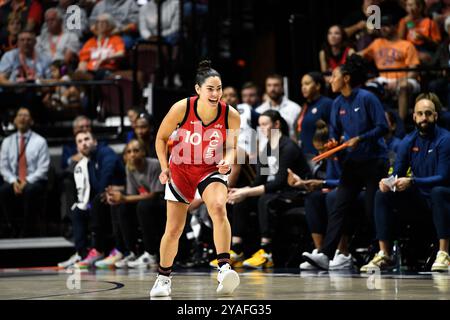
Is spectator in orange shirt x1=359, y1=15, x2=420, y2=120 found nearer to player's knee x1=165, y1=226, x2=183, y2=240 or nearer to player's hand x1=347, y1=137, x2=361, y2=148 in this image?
player's hand x1=347, y1=137, x2=361, y2=148

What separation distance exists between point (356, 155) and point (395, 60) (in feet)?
7.13

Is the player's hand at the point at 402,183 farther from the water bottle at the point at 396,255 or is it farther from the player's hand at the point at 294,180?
the player's hand at the point at 294,180

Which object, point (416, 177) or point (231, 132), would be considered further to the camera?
point (416, 177)

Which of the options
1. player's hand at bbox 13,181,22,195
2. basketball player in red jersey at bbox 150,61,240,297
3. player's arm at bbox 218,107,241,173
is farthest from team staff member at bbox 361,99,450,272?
player's hand at bbox 13,181,22,195

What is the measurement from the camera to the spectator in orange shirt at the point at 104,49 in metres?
11.9

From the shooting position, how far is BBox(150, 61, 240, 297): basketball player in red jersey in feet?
19.2

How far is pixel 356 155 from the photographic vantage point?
800 centimetres

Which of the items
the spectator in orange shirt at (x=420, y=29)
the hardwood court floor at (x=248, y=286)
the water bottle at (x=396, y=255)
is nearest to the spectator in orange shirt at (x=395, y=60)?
the spectator in orange shirt at (x=420, y=29)

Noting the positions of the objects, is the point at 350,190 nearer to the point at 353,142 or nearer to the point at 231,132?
the point at 353,142

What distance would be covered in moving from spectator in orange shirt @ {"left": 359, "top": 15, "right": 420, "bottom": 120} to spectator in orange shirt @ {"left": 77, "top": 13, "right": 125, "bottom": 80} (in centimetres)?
349

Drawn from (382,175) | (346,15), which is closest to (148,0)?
(346,15)

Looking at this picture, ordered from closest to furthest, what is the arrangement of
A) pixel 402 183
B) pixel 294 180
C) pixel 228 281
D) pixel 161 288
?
1. pixel 228 281
2. pixel 161 288
3. pixel 402 183
4. pixel 294 180

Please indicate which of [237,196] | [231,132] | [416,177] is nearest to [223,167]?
[231,132]
